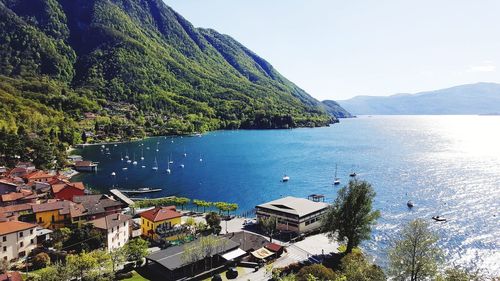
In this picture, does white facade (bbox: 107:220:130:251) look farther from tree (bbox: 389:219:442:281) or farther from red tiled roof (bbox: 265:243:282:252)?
tree (bbox: 389:219:442:281)

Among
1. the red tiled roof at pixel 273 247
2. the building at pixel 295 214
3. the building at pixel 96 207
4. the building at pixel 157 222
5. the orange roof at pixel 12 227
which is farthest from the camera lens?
the building at pixel 295 214

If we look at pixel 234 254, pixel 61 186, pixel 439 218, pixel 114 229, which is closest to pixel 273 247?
pixel 234 254

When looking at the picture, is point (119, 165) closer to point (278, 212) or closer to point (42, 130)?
point (42, 130)

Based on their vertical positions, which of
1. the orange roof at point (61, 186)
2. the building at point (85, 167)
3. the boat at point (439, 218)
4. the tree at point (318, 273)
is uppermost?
the orange roof at point (61, 186)

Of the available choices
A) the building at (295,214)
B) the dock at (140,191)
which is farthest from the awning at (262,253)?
the dock at (140,191)

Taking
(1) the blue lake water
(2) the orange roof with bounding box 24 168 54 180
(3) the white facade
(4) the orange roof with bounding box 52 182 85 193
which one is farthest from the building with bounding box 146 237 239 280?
(2) the orange roof with bounding box 24 168 54 180

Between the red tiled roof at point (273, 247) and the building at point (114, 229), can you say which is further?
the building at point (114, 229)

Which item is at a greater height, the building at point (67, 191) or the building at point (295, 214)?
the building at point (67, 191)

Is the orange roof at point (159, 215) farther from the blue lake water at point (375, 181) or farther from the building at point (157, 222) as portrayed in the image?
the blue lake water at point (375, 181)
